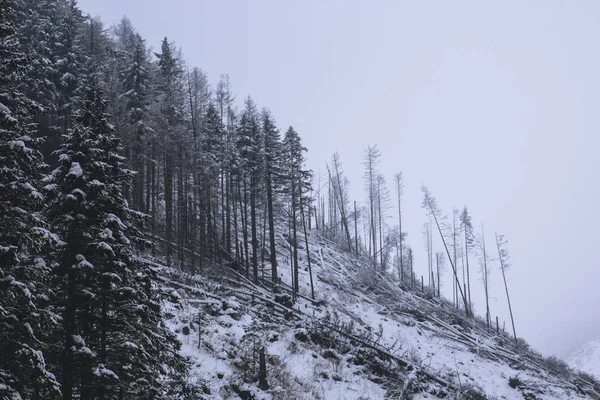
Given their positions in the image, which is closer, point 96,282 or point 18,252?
point 18,252

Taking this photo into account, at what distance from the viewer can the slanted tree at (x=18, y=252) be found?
693cm

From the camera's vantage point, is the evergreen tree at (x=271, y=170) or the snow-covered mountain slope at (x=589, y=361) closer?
the evergreen tree at (x=271, y=170)

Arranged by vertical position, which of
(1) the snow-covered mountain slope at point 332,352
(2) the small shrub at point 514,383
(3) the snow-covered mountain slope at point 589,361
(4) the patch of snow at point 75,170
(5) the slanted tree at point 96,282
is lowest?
(3) the snow-covered mountain slope at point 589,361

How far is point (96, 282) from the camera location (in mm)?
9328

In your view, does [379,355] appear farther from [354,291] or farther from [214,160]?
[214,160]

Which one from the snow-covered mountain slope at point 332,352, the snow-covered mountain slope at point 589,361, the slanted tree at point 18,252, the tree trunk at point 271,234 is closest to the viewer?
the slanted tree at point 18,252

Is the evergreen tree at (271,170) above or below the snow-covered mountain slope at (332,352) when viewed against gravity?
above

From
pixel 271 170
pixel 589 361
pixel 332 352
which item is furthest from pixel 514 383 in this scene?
pixel 589 361

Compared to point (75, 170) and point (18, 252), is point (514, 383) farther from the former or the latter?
point (18, 252)

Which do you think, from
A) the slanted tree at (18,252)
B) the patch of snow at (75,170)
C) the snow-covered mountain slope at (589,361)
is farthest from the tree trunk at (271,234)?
the snow-covered mountain slope at (589,361)

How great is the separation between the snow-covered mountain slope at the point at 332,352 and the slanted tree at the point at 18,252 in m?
6.39

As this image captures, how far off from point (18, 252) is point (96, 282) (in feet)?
6.43

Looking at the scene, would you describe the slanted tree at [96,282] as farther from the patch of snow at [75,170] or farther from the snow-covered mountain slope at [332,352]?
the snow-covered mountain slope at [332,352]

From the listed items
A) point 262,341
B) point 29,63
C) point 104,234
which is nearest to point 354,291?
point 262,341
